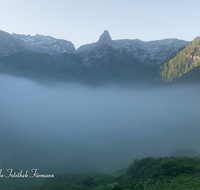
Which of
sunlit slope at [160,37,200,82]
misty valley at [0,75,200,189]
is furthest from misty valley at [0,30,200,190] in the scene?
sunlit slope at [160,37,200,82]

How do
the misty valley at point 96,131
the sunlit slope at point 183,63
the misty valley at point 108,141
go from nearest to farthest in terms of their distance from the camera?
the misty valley at point 108,141 → the misty valley at point 96,131 → the sunlit slope at point 183,63

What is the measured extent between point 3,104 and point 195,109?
19849 cm

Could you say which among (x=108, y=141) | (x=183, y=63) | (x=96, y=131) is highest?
(x=183, y=63)

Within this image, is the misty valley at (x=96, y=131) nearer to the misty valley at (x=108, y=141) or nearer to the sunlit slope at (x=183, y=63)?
the misty valley at (x=108, y=141)

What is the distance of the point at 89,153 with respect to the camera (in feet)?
262

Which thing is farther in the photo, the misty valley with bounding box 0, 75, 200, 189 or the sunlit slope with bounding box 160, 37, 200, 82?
the sunlit slope with bounding box 160, 37, 200, 82

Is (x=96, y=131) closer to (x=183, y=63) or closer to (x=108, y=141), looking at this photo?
(x=108, y=141)

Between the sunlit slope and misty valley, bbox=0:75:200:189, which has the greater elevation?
the sunlit slope

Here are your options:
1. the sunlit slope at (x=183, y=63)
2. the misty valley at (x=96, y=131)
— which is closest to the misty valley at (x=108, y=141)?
the misty valley at (x=96, y=131)

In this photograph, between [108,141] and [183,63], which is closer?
[108,141]

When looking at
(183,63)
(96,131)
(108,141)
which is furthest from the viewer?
(183,63)

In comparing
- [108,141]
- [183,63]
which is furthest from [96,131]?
[183,63]

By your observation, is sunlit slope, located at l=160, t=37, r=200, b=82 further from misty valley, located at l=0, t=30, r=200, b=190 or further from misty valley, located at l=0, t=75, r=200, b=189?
misty valley, located at l=0, t=75, r=200, b=189

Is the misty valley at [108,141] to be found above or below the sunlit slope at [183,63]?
below
